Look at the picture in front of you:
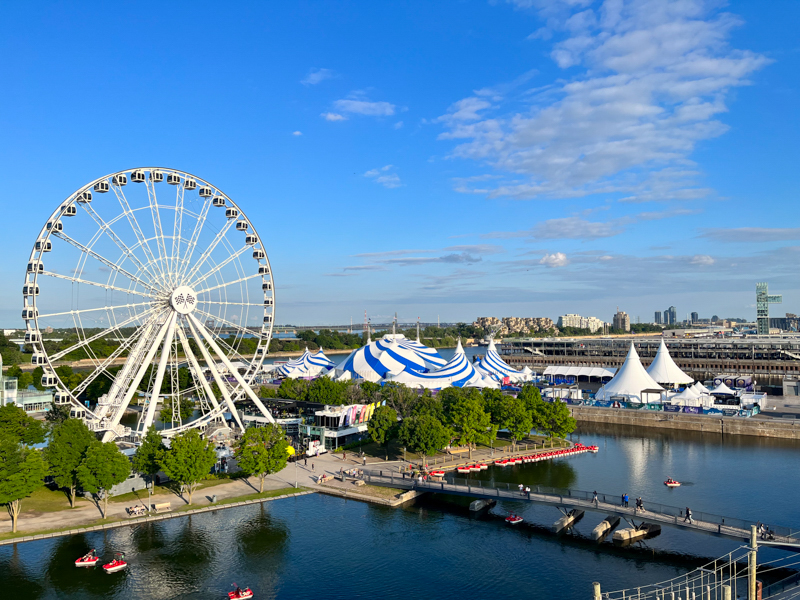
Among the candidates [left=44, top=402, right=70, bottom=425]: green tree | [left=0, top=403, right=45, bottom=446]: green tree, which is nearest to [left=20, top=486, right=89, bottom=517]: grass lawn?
[left=0, top=403, right=45, bottom=446]: green tree

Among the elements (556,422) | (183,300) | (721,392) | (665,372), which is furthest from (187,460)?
(665,372)

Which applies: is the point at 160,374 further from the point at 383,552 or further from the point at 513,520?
the point at 513,520

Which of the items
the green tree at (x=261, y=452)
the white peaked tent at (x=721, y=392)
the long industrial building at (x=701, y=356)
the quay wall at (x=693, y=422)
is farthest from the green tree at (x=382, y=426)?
the long industrial building at (x=701, y=356)

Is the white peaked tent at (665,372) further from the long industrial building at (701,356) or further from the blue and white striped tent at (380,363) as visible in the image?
the blue and white striped tent at (380,363)

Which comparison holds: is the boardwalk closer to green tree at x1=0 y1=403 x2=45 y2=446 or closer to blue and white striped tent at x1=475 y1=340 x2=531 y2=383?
green tree at x1=0 y1=403 x2=45 y2=446

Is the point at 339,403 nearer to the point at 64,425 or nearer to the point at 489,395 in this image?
the point at 489,395
